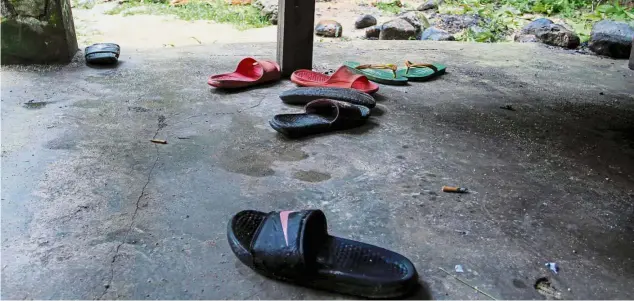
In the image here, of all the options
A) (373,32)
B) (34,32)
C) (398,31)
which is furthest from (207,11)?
(34,32)

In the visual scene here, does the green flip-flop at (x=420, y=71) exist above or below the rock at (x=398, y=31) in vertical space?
above

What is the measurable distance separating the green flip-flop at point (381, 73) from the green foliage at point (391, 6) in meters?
4.96

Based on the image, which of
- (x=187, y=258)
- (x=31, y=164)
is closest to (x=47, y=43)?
(x=31, y=164)

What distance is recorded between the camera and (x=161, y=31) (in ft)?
22.9

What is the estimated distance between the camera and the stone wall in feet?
12.0

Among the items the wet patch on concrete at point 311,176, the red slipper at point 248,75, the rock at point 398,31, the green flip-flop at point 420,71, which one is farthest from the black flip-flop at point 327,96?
the rock at point 398,31

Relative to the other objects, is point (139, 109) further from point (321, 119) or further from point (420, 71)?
point (420, 71)

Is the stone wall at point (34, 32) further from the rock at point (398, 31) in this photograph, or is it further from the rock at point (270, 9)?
the rock at point (270, 9)

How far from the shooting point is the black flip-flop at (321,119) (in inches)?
101

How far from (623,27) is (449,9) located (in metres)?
3.47

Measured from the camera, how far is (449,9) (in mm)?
8203

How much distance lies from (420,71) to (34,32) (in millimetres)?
2831

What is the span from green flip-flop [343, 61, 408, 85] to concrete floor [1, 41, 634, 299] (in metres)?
0.12

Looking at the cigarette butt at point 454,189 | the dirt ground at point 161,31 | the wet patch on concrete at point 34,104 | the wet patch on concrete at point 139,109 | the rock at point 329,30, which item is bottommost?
the dirt ground at point 161,31
